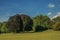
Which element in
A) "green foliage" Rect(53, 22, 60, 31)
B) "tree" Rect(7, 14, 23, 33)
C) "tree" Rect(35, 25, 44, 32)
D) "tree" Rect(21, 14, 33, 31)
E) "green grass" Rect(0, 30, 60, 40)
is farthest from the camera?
"tree" Rect(7, 14, 23, 33)

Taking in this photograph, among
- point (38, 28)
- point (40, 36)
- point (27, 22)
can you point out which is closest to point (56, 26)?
point (40, 36)

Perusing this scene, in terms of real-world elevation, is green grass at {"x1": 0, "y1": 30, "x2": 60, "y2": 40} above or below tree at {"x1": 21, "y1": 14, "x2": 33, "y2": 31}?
below

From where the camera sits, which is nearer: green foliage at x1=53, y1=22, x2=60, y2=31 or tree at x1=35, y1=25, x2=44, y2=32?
green foliage at x1=53, y1=22, x2=60, y2=31

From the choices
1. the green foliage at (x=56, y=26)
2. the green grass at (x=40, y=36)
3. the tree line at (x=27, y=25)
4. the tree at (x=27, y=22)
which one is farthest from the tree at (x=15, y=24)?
the green foliage at (x=56, y=26)

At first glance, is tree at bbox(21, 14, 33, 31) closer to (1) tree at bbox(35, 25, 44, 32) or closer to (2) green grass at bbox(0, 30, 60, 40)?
(1) tree at bbox(35, 25, 44, 32)

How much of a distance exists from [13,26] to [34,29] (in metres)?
1.68

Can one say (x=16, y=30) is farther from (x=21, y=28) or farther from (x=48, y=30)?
(x=48, y=30)

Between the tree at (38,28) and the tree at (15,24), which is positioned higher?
the tree at (15,24)

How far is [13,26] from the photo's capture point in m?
12.1

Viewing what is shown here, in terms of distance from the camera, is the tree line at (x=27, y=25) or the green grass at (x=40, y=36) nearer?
the green grass at (x=40, y=36)

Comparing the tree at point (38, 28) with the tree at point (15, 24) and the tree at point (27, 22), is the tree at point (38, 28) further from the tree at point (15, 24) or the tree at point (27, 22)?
the tree at point (15, 24)

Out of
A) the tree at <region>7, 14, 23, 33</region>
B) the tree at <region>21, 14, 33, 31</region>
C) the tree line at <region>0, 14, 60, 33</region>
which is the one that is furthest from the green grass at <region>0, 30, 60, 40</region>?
the tree at <region>7, 14, 23, 33</region>

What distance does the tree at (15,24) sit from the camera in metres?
11.4

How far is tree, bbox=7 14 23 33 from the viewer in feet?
37.4
